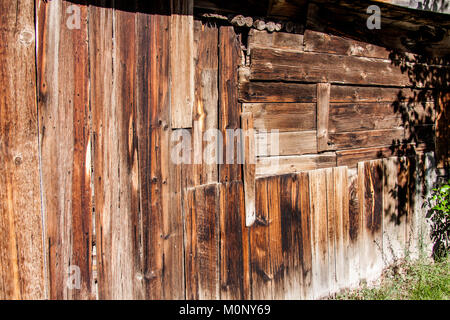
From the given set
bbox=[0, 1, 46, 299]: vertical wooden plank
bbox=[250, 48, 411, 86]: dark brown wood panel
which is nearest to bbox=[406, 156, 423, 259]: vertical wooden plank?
bbox=[250, 48, 411, 86]: dark brown wood panel

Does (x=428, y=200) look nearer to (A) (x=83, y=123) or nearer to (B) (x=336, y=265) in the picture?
(B) (x=336, y=265)

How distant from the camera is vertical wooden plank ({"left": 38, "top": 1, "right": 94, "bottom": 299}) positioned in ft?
8.04

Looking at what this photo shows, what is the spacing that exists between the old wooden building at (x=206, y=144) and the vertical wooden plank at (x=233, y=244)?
0.05 feet

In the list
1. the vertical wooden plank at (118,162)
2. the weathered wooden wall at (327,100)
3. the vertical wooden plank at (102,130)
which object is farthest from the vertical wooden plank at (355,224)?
the vertical wooden plank at (102,130)

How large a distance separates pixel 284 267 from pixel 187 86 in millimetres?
1899

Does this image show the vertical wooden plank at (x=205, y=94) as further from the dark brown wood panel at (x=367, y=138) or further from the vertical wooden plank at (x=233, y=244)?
the dark brown wood panel at (x=367, y=138)

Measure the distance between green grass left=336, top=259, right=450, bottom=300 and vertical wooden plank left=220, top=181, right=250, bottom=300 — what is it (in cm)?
126

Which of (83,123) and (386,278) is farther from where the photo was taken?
(386,278)

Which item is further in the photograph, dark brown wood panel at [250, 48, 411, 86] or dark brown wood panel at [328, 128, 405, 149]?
dark brown wood panel at [328, 128, 405, 149]

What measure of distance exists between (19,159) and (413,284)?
4146mm

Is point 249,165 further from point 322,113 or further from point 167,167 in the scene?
point 322,113

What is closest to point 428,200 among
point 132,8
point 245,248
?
point 245,248

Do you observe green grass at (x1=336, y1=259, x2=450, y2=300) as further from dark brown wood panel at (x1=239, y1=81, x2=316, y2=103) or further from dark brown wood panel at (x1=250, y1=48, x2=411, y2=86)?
dark brown wood panel at (x1=250, y1=48, x2=411, y2=86)

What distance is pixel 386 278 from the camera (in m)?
4.25
